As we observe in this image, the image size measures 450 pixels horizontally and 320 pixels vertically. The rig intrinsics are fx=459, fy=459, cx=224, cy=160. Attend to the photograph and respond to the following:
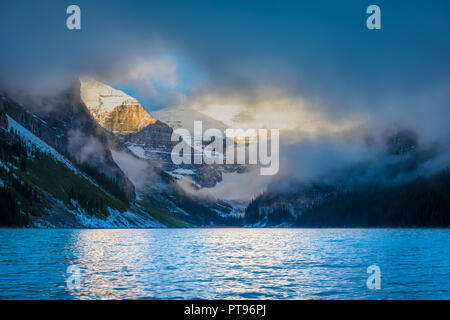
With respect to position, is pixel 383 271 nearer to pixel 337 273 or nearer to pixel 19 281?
pixel 337 273
